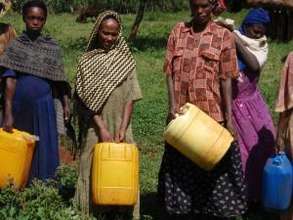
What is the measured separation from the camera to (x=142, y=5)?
14461 millimetres

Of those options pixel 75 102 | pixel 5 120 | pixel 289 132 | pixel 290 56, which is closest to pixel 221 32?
pixel 290 56

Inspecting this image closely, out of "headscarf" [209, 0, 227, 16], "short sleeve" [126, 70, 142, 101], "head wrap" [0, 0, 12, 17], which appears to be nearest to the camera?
"headscarf" [209, 0, 227, 16]

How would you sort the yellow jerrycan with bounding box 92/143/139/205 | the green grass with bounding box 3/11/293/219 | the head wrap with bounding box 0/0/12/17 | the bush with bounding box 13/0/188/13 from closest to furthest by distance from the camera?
the yellow jerrycan with bounding box 92/143/139/205 → the head wrap with bounding box 0/0/12/17 → the green grass with bounding box 3/11/293/219 → the bush with bounding box 13/0/188/13

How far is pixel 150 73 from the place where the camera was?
11.1m

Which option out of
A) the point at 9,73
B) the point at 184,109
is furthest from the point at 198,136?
the point at 9,73

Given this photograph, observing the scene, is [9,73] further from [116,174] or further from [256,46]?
[256,46]

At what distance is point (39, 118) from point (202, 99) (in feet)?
4.10

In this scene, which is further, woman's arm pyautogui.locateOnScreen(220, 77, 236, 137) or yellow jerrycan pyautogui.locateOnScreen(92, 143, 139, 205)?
woman's arm pyautogui.locateOnScreen(220, 77, 236, 137)

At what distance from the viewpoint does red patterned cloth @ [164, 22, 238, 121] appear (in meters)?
4.29

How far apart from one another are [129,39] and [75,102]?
34.3ft

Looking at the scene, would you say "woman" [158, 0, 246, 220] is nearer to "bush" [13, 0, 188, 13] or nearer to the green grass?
the green grass

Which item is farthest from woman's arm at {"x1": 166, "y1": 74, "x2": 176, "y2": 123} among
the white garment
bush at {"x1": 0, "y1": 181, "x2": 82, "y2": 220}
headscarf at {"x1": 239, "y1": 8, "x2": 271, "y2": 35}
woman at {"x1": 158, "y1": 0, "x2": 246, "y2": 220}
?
bush at {"x1": 0, "y1": 181, "x2": 82, "y2": 220}

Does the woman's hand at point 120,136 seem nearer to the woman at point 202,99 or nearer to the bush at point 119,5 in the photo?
the woman at point 202,99

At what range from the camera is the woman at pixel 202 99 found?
4.29 m
